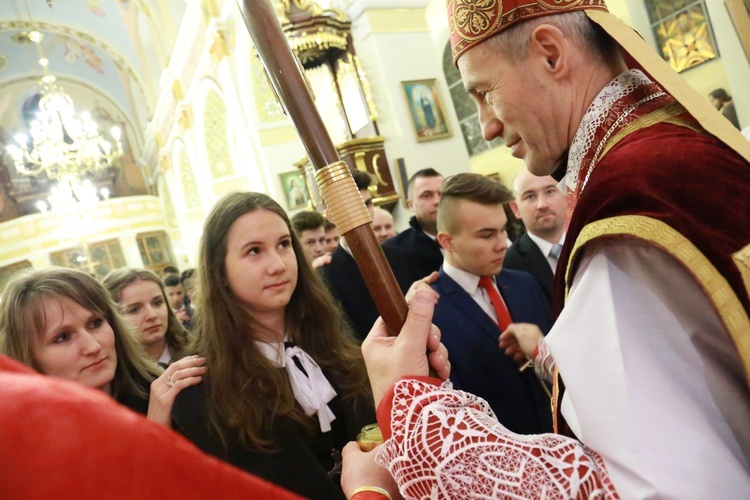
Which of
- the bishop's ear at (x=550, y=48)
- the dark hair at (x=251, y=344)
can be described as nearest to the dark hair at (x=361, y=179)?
the dark hair at (x=251, y=344)

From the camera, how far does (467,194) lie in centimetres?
269

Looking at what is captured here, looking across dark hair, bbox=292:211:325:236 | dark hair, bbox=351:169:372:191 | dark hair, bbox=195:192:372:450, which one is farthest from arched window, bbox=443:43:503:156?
dark hair, bbox=195:192:372:450

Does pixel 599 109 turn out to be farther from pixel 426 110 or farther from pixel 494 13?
pixel 426 110

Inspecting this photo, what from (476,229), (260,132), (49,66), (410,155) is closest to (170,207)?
(49,66)

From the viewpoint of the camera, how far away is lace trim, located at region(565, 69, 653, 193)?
114cm

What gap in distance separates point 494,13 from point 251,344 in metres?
1.32

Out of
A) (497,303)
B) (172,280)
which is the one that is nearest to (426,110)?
→ (172,280)

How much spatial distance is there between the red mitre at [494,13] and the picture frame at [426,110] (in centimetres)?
616

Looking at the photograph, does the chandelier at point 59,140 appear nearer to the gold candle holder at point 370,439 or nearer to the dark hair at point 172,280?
the dark hair at point 172,280

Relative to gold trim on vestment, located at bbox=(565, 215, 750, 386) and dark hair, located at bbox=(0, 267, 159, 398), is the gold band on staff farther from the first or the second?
dark hair, located at bbox=(0, 267, 159, 398)

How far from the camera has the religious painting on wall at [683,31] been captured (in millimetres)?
8914

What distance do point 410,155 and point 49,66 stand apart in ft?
65.0

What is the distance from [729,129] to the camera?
3.11ft

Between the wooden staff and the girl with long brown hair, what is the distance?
2.85ft
